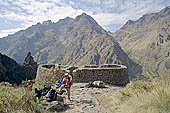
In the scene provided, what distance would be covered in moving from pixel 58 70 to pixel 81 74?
2368 millimetres

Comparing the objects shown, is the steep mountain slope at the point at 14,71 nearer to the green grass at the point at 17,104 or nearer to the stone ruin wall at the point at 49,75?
the stone ruin wall at the point at 49,75

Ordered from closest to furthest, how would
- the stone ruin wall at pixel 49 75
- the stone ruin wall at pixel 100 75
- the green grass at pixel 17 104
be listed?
the green grass at pixel 17 104, the stone ruin wall at pixel 100 75, the stone ruin wall at pixel 49 75

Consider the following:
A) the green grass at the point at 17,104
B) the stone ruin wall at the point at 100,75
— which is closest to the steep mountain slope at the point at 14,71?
the stone ruin wall at the point at 100,75

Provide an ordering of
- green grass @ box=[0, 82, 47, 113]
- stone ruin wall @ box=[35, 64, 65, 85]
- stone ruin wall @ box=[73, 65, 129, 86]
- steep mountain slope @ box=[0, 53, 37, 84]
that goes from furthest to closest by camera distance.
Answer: steep mountain slope @ box=[0, 53, 37, 84]
stone ruin wall @ box=[35, 64, 65, 85]
stone ruin wall @ box=[73, 65, 129, 86]
green grass @ box=[0, 82, 47, 113]

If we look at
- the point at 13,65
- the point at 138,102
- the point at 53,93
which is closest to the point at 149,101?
the point at 138,102

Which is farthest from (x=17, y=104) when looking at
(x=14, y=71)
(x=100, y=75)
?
(x=14, y=71)

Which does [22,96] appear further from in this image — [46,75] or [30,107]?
[46,75]

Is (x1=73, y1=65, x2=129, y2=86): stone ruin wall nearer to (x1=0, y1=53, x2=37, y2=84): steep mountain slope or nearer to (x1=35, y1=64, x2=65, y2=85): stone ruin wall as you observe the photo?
(x1=35, y1=64, x2=65, y2=85): stone ruin wall

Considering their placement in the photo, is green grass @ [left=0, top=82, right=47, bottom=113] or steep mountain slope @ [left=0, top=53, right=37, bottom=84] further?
steep mountain slope @ [left=0, top=53, right=37, bottom=84]

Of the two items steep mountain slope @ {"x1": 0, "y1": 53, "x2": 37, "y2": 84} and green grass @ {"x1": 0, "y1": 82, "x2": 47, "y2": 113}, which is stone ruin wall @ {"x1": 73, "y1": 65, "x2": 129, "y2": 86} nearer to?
green grass @ {"x1": 0, "y1": 82, "x2": 47, "y2": 113}

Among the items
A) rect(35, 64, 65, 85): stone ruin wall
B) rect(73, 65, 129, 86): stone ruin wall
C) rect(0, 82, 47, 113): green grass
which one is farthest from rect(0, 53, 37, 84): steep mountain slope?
rect(0, 82, 47, 113): green grass

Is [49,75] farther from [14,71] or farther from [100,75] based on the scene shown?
[14,71]

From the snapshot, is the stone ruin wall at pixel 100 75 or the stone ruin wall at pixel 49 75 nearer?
the stone ruin wall at pixel 100 75

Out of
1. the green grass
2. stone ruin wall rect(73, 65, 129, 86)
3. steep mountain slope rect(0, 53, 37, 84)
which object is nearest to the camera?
the green grass
